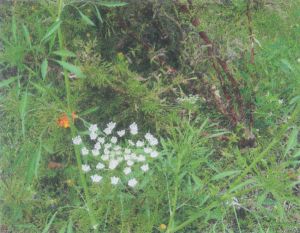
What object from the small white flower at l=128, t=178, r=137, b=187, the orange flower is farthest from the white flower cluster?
the orange flower

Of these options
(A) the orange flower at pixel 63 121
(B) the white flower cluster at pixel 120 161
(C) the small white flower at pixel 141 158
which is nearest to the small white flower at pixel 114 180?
(B) the white flower cluster at pixel 120 161

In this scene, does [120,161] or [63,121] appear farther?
[63,121]

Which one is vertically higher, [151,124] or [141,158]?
[141,158]

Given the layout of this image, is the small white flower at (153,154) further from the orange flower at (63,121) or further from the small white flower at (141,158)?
the orange flower at (63,121)

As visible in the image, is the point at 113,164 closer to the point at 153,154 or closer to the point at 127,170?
the point at 127,170

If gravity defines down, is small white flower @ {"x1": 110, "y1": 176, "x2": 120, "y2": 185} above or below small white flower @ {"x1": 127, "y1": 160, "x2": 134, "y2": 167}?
below

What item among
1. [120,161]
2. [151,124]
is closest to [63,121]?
[120,161]

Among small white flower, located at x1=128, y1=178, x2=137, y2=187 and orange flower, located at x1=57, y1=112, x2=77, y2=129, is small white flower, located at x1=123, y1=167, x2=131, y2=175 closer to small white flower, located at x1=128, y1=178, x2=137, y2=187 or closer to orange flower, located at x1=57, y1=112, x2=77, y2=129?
small white flower, located at x1=128, y1=178, x2=137, y2=187

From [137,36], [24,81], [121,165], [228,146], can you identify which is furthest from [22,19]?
[228,146]
